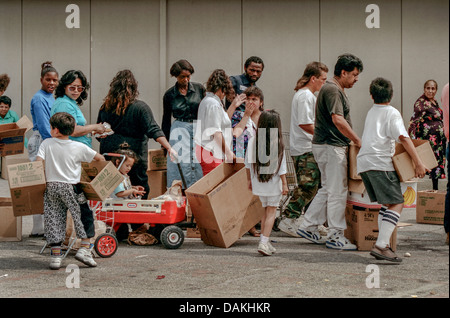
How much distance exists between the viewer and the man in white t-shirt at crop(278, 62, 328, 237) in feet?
26.6

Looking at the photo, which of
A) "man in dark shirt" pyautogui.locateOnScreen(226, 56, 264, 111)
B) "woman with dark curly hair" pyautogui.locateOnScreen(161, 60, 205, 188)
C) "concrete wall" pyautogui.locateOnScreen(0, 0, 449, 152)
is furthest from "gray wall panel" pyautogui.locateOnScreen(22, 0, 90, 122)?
"woman with dark curly hair" pyautogui.locateOnScreen(161, 60, 205, 188)

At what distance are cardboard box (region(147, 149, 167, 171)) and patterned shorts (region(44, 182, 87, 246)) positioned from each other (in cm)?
207

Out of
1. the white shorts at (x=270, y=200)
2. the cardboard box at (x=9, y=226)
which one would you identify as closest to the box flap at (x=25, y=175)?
the cardboard box at (x=9, y=226)

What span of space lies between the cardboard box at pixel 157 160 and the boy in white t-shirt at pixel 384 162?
280 cm

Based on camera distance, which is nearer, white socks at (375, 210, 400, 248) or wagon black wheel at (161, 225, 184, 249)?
white socks at (375, 210, 400, 248)

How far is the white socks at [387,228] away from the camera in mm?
6770

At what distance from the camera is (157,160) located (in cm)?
882

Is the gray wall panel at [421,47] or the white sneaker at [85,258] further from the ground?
the gray wall panel at [421,47]

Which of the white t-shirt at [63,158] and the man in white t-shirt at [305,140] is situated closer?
the white t-shirt at [63,158]

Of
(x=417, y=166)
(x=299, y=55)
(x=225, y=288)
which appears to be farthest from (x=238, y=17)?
(x=225, y=288)

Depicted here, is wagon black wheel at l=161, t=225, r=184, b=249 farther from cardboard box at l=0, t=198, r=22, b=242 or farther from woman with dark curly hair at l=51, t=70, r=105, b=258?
cardboard box at l=0, t=198, r=22, b=242

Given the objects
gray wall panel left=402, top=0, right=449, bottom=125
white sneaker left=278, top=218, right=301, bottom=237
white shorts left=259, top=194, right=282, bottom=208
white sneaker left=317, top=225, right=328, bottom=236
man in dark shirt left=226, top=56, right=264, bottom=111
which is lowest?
white sneaker left=317, top=225, right=328, bottom=236

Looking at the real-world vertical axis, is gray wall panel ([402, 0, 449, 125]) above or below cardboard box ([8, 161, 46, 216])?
above

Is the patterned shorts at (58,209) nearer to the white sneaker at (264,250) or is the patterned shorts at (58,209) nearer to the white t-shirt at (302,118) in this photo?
the white sneaker at (264,250)
